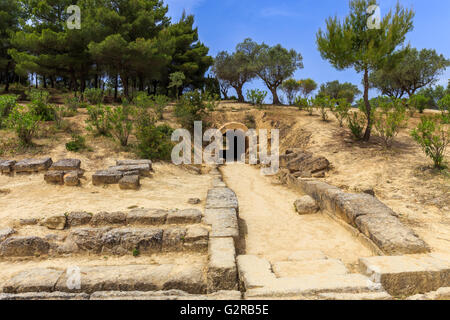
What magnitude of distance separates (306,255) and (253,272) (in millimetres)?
1311

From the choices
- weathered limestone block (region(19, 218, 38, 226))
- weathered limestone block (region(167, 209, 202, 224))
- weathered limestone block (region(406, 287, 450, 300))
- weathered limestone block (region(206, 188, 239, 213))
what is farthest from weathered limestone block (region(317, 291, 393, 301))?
weathered limestone block (region(19, 218, 38, 226))

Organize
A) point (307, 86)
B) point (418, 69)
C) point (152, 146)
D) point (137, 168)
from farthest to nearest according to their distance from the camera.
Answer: point (307, 86), point (418, 69), point (152, 146), point (137, 168)

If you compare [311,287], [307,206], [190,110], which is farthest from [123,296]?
[190,110]

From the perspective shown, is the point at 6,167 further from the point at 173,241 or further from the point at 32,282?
the point at 173,241

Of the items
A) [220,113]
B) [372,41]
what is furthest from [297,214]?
[220,113]

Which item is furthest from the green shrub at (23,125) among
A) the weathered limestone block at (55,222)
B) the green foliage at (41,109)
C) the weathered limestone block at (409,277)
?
the weathered limestone block at (409,277)

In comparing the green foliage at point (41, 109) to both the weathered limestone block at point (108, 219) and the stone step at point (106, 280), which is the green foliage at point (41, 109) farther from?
the stone step at point (106, 280)

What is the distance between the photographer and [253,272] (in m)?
3.45

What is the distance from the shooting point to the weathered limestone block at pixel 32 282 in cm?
321

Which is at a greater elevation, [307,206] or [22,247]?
[307,206]

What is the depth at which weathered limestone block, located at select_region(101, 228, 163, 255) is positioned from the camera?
4344 millimetres

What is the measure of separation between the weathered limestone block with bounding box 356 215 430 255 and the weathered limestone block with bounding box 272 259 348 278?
1047 mm

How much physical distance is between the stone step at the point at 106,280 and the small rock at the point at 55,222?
155 cm

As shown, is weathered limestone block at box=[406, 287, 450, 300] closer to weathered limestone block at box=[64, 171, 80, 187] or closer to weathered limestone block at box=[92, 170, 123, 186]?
weathered limestone block at box=[92, 170, 123, 186]
